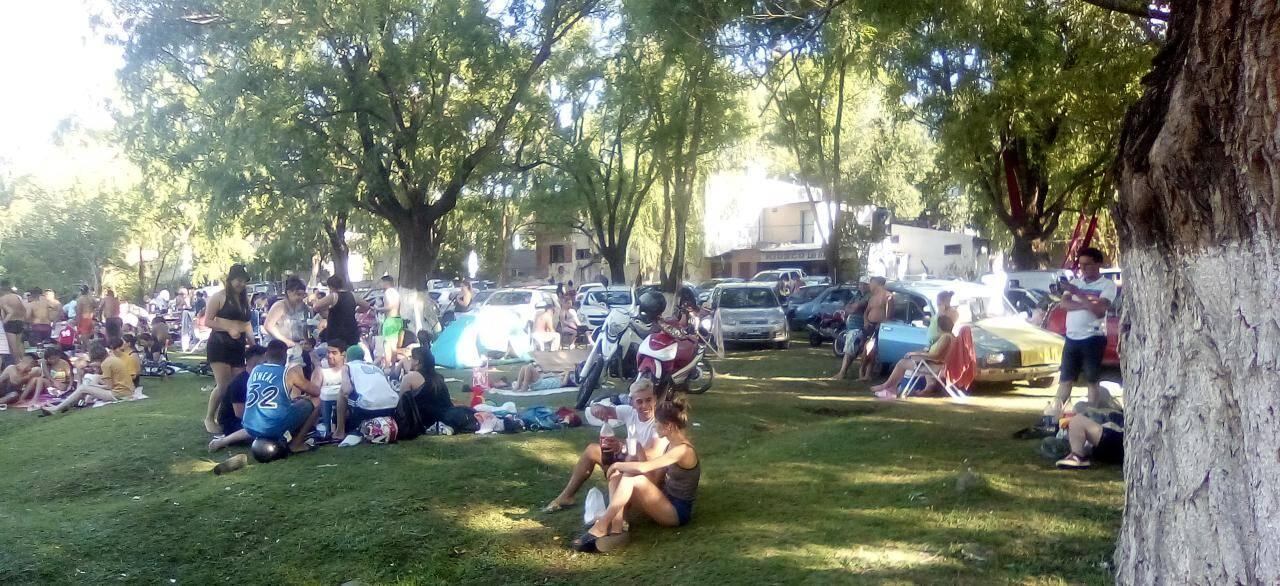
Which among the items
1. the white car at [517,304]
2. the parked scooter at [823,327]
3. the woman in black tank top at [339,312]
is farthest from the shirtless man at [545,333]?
the parked scooter at [823,327]

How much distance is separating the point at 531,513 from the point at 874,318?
26.3 feet

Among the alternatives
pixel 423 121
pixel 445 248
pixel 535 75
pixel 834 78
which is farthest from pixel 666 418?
pixel 445 248

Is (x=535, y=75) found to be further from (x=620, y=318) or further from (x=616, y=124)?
(x=620, y=318)

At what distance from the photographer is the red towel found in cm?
1166

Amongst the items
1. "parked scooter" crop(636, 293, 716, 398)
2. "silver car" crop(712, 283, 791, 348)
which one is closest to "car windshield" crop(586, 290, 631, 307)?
"silver car" crop(712, 283, 791, 348)

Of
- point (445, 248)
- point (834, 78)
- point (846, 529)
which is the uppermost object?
point (834, 78)

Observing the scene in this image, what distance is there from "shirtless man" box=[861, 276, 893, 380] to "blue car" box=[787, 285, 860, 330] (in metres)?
8.05

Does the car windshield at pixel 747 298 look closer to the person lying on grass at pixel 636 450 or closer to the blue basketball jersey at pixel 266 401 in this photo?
the blue basketball jersey at pixel 266 401

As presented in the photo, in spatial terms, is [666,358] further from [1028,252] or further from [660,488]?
[1028,252]

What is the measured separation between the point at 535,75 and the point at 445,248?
27.6 metres

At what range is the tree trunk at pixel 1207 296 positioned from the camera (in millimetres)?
3508

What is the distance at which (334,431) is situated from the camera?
9305mm

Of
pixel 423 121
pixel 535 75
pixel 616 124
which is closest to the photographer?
pixel 423 121

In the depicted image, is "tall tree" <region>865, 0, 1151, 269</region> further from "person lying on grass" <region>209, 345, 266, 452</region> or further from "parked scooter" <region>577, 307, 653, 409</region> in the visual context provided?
"person lying on grass" <region>209, 345, 266, 452</region>
